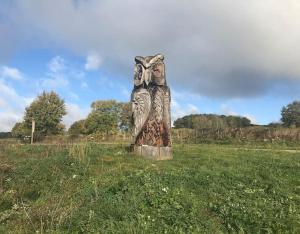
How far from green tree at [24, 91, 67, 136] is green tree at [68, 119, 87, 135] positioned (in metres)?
8.24

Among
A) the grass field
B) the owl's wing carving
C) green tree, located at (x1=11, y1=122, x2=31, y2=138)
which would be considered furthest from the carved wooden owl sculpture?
green tree, located at (x1=11, y1=122, x2=31, y2=138)

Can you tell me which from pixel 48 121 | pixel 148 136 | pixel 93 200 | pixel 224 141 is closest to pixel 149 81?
pixel 148 136

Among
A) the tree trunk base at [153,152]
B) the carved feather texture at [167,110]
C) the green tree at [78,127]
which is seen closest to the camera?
the tree trunk base at [153,152]

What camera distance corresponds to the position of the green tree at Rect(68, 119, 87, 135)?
73.0m

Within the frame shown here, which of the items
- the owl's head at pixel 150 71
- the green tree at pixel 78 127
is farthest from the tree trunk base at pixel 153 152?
the green tree at pixel 78 127

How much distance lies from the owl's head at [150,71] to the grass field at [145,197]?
3695mm

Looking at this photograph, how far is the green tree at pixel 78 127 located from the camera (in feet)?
240

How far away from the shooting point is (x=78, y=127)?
75.1 meters

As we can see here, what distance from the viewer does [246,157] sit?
18.9m

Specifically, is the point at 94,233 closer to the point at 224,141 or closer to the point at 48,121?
the point at 224,141

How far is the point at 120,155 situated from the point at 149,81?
3107 mm

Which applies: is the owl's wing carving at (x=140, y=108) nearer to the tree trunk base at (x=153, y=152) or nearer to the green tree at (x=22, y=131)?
the tree trunk base at (x=153, y=152)

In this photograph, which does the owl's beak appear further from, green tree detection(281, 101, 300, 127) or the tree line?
green tree detection(281, 101, 300, 127)

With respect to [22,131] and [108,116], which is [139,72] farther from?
[108,116]
